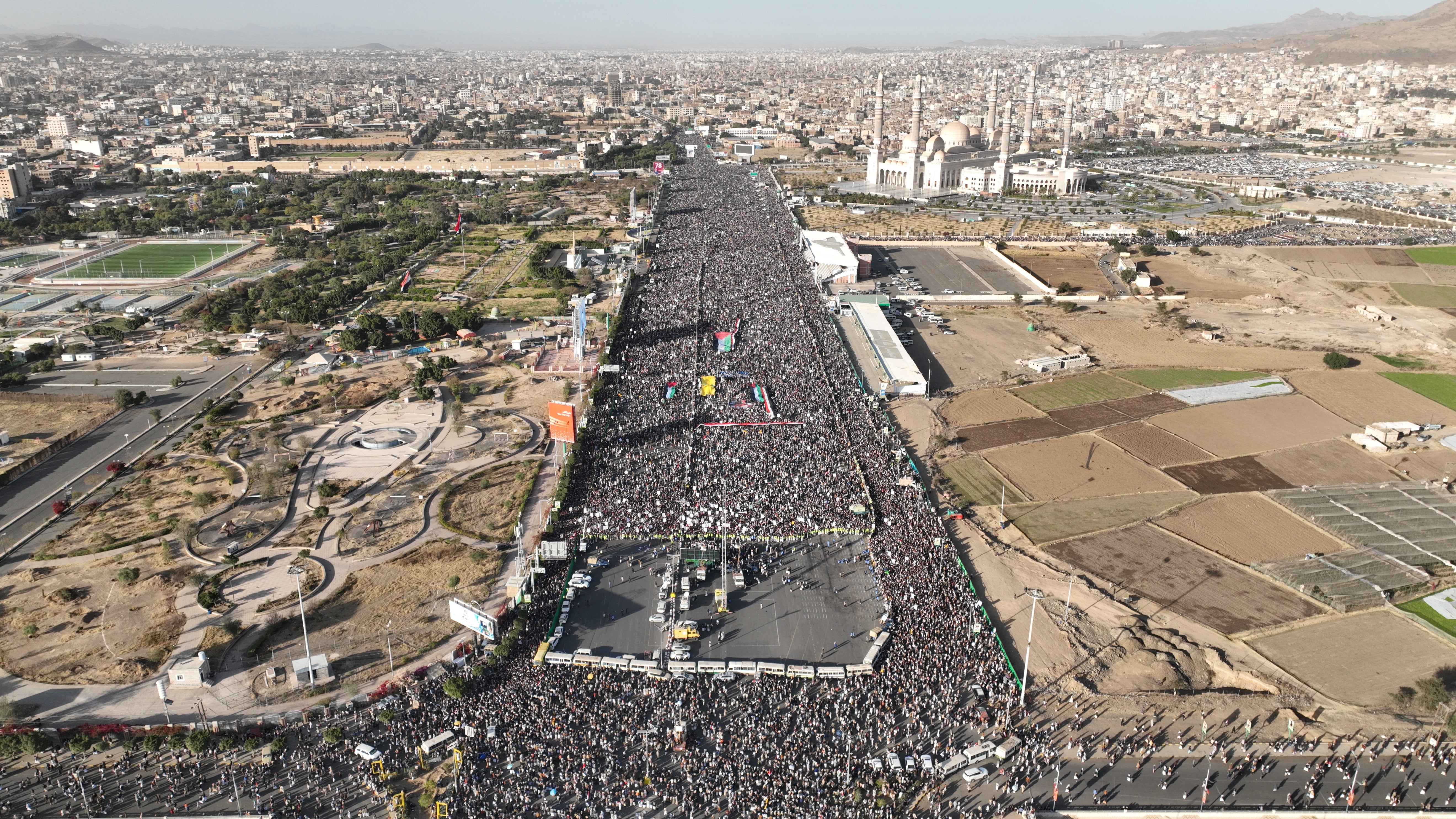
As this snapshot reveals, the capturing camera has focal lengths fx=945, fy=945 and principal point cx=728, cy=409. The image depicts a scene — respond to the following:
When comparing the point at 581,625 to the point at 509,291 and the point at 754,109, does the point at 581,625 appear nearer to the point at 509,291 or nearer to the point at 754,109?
the point at 509,291

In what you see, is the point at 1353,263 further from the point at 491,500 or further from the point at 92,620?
the point at 92,620

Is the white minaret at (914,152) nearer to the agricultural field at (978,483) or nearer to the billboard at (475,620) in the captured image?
the agricultural field at (978,483)

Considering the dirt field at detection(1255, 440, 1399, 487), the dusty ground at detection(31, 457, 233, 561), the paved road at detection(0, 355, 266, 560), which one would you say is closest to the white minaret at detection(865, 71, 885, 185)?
the dirt field at detection(1255, 440, 1399, 487)

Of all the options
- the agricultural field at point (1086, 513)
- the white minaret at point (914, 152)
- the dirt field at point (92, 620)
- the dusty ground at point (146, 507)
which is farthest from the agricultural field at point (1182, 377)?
the white minaret at point (914, 152)

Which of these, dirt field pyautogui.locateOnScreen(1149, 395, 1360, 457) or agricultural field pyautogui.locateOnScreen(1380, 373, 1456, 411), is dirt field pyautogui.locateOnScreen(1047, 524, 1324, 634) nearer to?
dirt field pyautogui.locateOnScreen(1149, 395, 1360, 457)

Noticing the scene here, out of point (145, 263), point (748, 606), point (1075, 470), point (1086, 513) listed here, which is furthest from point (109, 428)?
point (1075, 470)
